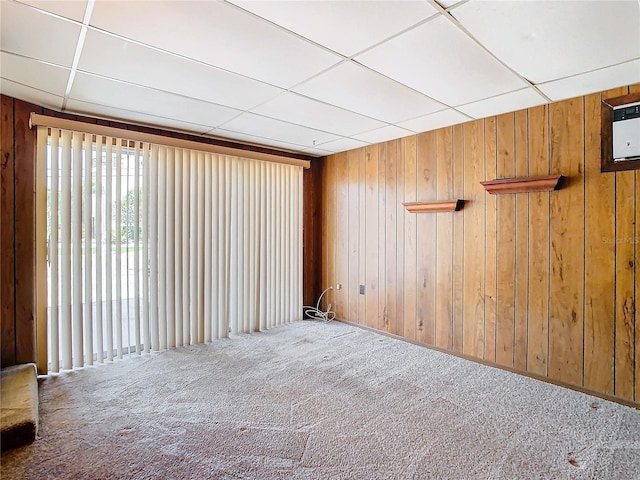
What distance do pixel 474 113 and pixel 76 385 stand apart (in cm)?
401

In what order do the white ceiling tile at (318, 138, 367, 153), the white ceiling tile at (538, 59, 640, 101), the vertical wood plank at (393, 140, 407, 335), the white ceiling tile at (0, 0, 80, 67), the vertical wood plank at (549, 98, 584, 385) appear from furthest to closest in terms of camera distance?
the white ceiling tile at (318, 138, 367, 153), the vertical wood plank at (393, 140, 407, 335), the vertical wood plank at (549, 98, 584, 385), the white ceiling tile at (538, 59, 640, 101), the white ceiling tile at (0, 0, 80, 67)

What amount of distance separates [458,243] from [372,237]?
1.13 metres

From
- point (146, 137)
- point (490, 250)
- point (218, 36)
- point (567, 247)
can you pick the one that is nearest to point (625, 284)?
point (567, 247)

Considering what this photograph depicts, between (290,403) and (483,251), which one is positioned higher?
(483,251)

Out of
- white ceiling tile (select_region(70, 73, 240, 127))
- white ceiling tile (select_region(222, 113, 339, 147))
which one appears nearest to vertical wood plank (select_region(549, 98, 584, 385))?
white ceiling tile (select_region(222, 113, 339, 147))

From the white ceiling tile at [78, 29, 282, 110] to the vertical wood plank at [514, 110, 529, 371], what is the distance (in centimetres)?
A: 210

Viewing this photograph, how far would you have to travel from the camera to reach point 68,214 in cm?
297

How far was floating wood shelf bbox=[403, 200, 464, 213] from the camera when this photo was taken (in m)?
3.44

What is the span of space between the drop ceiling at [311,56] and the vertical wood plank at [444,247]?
448mm

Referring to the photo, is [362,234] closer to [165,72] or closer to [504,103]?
[504,103]

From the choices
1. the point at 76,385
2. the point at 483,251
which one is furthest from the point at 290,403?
the point at 483,251

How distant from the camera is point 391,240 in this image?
4.13 metres

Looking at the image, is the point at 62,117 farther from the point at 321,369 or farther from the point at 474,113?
the point at 474,113

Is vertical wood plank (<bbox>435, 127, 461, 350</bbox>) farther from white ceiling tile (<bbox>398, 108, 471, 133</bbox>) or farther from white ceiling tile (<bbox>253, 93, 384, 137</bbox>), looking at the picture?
white ceiling tile (<bbox>253, 93, 384, 137</bbox>)
